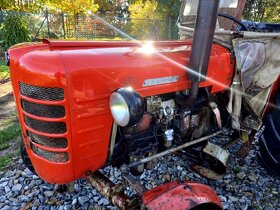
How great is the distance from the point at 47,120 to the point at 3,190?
1.45 m

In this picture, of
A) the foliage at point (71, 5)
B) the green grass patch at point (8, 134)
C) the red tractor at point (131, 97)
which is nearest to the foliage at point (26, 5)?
the foliage at point (71, 5)

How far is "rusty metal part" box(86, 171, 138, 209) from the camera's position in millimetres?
1772


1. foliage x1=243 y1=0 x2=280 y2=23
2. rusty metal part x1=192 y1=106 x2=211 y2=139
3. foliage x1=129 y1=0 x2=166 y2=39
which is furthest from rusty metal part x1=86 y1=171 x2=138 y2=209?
foliage x1=243 y1=0 x2=280 y2=23

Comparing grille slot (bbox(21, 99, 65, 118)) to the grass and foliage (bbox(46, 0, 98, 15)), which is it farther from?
foliage (bbox(46, 0, 98, 15))

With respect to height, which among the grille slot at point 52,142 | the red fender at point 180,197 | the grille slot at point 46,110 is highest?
the grille slot at point 46,110

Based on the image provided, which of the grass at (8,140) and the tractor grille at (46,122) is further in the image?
the grass at (8,140)

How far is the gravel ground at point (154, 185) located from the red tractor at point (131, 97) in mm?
416

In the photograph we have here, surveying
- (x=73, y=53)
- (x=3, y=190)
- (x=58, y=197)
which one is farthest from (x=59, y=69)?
(x=3, y=190)

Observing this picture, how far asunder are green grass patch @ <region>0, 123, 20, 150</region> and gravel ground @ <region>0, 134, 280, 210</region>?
58 cm

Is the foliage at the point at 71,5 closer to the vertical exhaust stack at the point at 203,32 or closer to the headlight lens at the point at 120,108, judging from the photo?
the vertical exhaust stack at the point at 203,32

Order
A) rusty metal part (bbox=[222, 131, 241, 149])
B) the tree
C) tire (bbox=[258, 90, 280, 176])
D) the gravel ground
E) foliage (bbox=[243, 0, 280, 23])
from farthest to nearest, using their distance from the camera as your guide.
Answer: the tree, foliage (bbox=[243, 0, 280, 23]), rusty metal part (bbox=[222, 131, 241, 149]), tire (bbox=[258, 90, 280, 176]), the gravel ground

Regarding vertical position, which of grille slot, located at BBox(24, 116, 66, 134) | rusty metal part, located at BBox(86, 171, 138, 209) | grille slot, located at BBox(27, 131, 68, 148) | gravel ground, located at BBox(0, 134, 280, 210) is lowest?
gravel ground, located at BBox(0, 134, 280, 210)

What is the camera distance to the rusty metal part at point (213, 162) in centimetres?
252

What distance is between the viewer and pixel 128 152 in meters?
Answer: 2.03
